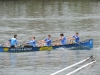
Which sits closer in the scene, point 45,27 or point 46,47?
point 46,47

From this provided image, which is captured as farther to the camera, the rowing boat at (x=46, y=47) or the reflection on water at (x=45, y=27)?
the rowing boat at (x=46, y=47)

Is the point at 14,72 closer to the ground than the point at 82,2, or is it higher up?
closer to the ground

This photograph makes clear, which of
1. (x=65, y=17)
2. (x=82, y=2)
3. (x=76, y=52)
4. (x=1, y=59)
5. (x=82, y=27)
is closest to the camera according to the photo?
(x=1, y=59)

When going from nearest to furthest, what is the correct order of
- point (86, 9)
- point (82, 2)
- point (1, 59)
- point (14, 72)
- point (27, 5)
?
point (14, 72)
point (1, 59)
point (86, 9)
point (27, 5)
point (82, 2)

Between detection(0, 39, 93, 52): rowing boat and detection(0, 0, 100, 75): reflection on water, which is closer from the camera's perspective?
detection(0, 0, 100, 75): reflection on water

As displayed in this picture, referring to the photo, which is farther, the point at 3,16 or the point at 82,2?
the point at 82,2

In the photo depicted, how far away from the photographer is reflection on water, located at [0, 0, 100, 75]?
4488 centimetres

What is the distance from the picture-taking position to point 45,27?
80188 millimetres

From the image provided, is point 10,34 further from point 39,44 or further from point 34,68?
point 34,68

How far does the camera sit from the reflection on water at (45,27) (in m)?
44.9

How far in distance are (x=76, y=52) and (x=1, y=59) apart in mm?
9096

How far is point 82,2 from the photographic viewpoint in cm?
12962

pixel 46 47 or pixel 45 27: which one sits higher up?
pixel 45 27

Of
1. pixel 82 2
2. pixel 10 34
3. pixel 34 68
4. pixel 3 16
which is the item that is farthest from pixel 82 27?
pixel 82 2
